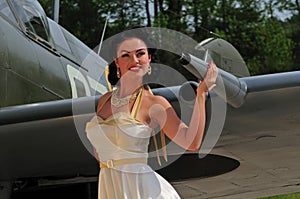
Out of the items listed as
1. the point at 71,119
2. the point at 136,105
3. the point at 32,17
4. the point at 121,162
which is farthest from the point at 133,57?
the point at 32,17

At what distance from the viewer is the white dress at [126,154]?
266cm

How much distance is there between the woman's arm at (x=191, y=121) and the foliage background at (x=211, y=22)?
19.3 m

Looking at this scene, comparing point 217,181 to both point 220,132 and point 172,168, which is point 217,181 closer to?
point 172,168

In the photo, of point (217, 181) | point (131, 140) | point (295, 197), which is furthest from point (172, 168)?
point (295, 197)

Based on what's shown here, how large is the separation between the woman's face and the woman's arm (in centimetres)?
15

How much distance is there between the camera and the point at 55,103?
12.0 feet

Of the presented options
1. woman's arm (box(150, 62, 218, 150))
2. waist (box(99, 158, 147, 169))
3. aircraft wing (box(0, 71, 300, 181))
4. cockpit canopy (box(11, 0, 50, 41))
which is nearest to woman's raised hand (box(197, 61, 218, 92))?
woman's arm (box(150, 62, 218, 150))

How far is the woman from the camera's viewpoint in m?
2.66

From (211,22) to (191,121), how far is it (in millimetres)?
22133

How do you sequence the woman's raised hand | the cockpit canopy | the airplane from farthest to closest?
the cockpit canopy → the airplane → the woman's raised hand

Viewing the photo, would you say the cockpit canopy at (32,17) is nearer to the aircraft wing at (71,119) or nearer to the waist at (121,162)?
the aircraft wing at (71,119)

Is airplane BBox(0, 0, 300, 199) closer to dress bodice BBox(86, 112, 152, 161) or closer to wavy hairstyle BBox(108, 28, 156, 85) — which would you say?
wavy hairstyle BBox(108, 28, 156, 85)

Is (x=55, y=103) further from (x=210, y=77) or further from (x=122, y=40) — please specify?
(x=210, y=77)

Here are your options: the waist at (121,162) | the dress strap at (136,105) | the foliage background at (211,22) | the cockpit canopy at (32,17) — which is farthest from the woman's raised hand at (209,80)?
Answer: the foliage background at (211,22)
